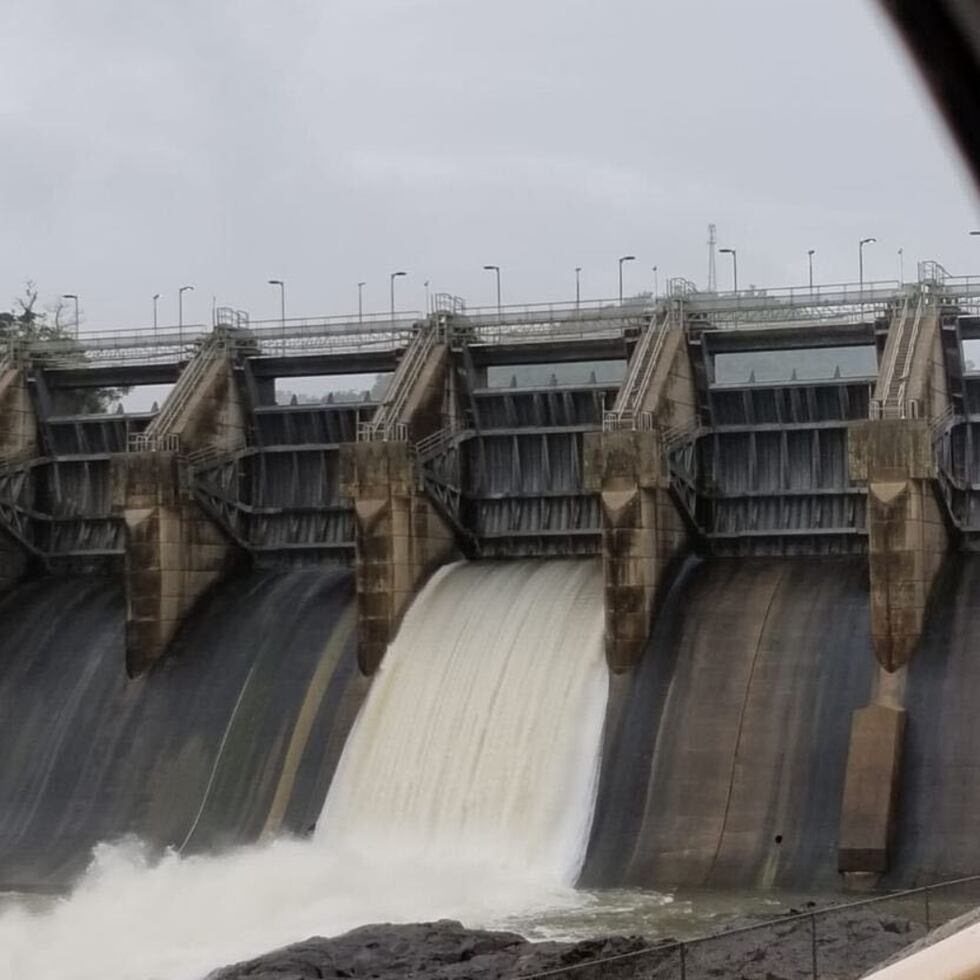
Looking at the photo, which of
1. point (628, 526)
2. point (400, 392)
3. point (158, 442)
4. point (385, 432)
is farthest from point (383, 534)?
point (158, 442)

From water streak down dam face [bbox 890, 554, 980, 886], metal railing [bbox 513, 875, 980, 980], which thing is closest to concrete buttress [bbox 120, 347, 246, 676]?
water streak down dam face [bbox 890, 554, 980, 886]

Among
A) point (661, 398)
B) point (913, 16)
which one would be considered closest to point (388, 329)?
point (661, 398)

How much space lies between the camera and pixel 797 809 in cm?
2934

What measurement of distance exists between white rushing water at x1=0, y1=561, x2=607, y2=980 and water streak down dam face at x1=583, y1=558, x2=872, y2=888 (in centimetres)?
71

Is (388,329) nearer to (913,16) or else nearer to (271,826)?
(271,826)

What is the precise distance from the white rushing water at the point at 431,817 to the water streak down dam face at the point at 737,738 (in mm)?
711

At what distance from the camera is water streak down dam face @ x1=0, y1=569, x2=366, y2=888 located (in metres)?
33.4

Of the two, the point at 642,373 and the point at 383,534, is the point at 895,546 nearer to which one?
the point at 642,373

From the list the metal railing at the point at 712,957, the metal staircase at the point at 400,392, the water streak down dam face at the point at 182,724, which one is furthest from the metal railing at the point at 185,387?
the metal railing at the point at 712,957

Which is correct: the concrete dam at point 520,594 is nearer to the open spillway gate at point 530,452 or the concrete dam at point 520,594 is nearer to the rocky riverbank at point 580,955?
the open spillway gate at point 530,452

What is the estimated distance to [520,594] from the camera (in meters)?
34.9

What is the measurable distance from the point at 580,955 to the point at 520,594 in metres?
15.1

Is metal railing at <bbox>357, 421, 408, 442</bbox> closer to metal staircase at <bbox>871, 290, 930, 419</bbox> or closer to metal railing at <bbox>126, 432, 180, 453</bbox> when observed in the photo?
metal railing at <bbox>126, 432, 180, 453</bbox>

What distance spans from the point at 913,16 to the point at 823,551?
3440 centimetres
